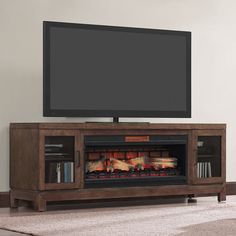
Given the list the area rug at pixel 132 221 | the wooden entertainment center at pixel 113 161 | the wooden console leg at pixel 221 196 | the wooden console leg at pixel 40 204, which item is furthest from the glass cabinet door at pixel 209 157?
the wooden console leg at pixel 40 204

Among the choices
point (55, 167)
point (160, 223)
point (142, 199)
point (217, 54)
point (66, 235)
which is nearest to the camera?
point (66, 235)

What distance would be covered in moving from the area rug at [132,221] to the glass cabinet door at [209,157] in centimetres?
40

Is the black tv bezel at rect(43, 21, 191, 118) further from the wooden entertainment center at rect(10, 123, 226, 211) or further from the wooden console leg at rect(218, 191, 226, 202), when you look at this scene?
the wooden console leg at rect(218, 191, 226, 202)

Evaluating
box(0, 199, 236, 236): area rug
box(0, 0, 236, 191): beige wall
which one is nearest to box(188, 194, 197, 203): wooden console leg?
box(0, 199, 236, 236): area rug

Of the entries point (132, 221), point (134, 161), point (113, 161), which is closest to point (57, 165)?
point (113, 161)

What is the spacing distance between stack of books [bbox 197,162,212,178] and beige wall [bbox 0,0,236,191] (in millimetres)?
670

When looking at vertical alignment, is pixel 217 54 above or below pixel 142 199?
above

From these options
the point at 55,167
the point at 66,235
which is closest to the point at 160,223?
the point at 66,235

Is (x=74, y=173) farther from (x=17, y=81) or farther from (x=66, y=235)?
(x=66, y=235)

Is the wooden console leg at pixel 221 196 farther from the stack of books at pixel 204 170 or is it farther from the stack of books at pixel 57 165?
the stack of books at pixel 57 165

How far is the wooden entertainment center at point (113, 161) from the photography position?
605 centimetres

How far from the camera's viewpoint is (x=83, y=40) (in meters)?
6.35

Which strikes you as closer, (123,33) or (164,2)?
(123,33)

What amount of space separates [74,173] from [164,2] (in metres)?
2.14
